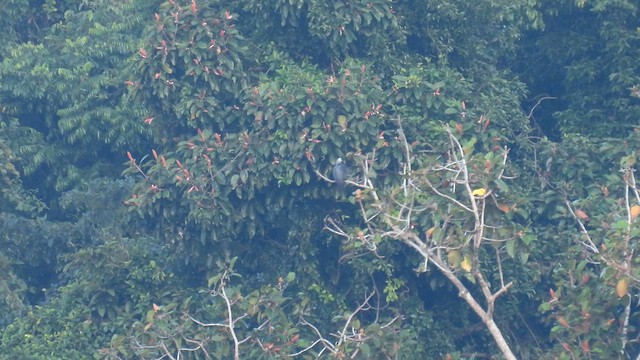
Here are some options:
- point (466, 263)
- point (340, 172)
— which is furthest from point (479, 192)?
point (340, 172)

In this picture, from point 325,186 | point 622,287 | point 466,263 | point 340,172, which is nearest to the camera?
point 622,287

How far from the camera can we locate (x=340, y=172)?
802 cm

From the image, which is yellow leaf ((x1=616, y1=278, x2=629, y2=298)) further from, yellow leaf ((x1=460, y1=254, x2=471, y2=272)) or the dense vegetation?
yellow leaf ((x1=460, y1=254, x2=471, y2=272))

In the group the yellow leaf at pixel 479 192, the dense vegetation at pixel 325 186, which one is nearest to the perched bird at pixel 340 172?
the dense vegetation at pixel 325 186

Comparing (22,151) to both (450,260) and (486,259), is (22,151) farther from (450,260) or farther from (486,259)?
(450,260)

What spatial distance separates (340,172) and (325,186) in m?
0.39

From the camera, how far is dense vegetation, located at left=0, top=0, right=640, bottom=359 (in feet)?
25.6

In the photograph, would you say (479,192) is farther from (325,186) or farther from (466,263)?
(325,186)

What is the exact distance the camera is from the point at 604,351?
6.81 metres

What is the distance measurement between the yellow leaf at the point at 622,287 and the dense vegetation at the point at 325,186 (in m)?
0.65

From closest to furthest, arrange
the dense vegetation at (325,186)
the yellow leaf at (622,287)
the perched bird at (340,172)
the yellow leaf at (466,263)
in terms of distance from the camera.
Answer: the yellow leaf at (622,287) → the yellow leaf at (466,263) → the dense vegetation at (325,186) → the perched bird at (340,172)

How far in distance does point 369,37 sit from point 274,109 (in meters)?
1.08

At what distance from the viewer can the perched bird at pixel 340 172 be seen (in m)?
8.02

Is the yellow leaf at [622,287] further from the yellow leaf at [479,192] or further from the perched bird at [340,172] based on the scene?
the perched bird at [340,172]
